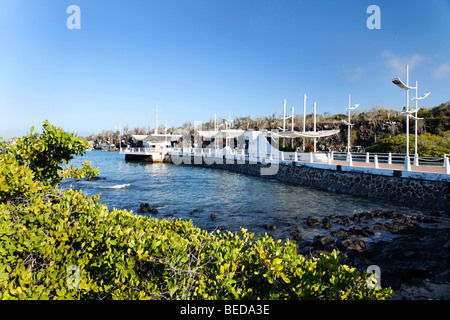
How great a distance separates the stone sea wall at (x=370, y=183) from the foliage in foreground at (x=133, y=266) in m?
14.9

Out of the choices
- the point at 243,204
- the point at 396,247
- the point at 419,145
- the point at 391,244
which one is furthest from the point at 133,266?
the point at 419,145

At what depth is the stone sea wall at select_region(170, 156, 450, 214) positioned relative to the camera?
1472 cm

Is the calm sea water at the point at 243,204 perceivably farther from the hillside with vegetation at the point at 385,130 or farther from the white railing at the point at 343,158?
the hillside with vegetation at the point at 385,130

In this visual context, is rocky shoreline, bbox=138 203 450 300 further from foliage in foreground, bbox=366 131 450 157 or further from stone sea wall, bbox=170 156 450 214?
foliage in foreground, bbox=366 131 450 157

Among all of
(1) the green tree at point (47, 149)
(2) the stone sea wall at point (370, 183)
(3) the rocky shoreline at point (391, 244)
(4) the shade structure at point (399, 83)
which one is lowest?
(3) the rocky shoreline at point (391, 244)

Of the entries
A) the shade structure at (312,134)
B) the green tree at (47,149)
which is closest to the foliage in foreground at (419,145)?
the shade structure at (312,134)

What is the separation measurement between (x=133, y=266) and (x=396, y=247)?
30.2 ft

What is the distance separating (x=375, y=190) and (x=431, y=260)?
10619 mm

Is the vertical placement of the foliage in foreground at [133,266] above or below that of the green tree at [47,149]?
Result: below

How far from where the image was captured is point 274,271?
9.99 ft

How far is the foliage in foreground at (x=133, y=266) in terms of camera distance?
294 centimetres

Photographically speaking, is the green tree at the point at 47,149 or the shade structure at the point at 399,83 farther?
the shade structure at the point at 399,83

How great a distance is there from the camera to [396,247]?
9.03 m
